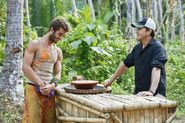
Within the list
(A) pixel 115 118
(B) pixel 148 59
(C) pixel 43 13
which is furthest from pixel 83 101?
(C) pixel 43 13

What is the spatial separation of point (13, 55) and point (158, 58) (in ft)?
10.1

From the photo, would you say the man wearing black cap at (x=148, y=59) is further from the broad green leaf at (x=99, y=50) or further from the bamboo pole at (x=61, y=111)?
the broad green leaf at (x=99, y=50)

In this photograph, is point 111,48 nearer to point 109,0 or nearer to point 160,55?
point 160,55

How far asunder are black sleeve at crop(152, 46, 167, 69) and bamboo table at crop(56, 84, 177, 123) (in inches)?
21.3

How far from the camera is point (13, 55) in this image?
7246 millimetres

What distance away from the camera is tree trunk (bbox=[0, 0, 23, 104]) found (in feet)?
23.6

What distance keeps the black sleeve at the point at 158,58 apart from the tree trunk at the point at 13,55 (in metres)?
2.95

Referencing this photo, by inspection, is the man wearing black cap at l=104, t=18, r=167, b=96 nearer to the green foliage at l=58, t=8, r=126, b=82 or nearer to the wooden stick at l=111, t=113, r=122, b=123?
the wooden stick at l=111, t=113, r=122, b=123

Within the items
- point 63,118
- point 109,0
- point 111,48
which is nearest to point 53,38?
point 63,118

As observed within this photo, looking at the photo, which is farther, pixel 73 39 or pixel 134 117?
pixel 73 39

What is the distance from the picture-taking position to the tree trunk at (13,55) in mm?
7184

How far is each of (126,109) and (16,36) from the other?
362cm

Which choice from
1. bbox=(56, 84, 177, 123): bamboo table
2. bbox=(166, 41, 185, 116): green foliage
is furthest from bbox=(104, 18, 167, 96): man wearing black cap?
bbox=(166, 41, 185, 116): green foliage

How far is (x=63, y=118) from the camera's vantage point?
4758 millimetres
